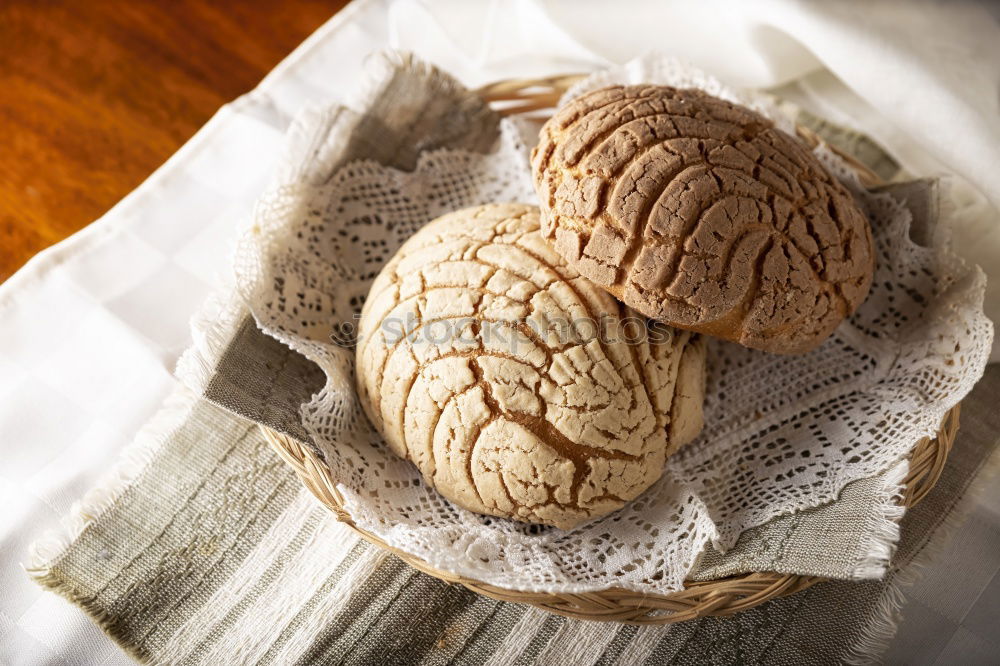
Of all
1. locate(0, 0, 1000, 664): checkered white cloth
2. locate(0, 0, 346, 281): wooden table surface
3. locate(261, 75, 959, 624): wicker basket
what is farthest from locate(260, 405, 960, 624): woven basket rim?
locate(0, 0, 346, 281): wooden table surface

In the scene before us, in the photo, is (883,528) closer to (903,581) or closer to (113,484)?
(903,581)

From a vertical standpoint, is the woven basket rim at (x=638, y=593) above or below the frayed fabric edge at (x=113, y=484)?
above

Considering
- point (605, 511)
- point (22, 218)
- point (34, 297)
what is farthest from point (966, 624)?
point (22, 218)

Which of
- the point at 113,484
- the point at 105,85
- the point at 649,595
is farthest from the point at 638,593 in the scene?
the point at 105,85

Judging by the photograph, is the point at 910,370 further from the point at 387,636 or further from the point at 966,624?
the point at 387,636

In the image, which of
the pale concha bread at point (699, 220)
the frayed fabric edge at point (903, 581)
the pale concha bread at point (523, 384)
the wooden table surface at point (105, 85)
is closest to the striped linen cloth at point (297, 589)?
the frayed fabric edge at point (903, 581)

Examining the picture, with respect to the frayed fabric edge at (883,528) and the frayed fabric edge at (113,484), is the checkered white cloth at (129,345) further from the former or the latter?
the frayed fabric edge at (883,528)
